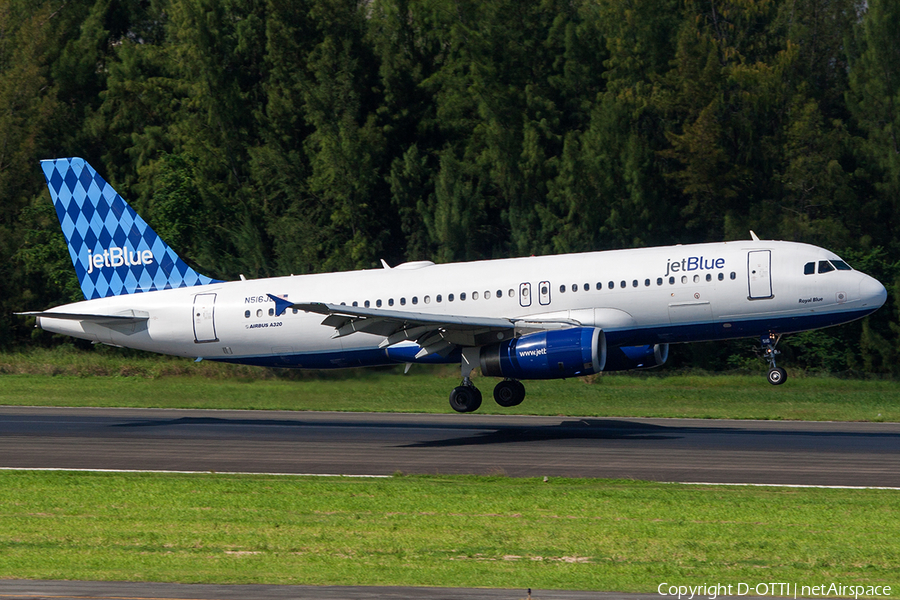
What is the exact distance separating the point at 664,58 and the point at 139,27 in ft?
110

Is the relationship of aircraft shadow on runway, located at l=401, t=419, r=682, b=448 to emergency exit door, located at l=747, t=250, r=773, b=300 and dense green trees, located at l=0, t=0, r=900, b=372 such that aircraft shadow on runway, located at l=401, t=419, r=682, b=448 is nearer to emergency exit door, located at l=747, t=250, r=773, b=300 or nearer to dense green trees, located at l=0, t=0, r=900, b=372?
emergency exit door, located at l=747, t=250, r=773, b=300

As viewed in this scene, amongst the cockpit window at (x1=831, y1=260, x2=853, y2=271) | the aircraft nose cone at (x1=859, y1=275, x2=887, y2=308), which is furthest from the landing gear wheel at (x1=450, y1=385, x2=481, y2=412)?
the aircraft nose cone at (x1=859, y1=275, x2=887, y2=308)

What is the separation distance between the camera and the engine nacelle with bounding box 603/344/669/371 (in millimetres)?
30031

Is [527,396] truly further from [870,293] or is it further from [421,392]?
[870,293]

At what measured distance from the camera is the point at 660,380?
42125 millimetres

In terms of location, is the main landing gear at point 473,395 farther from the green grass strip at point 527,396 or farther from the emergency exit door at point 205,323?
the emergency exit door at point 205,323

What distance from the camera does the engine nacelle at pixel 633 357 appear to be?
30.0m

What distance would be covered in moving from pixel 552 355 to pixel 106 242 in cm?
1558

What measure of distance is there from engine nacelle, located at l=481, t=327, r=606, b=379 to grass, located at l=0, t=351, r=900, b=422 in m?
6.15

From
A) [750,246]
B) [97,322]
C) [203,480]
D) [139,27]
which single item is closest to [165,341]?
[97,322]

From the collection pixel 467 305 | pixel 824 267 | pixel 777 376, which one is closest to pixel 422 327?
pixel 467 305

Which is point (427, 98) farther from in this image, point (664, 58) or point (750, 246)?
point (750, 246)

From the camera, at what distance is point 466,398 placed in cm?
2950

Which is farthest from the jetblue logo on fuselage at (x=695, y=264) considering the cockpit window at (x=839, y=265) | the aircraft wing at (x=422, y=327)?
the aircraft wing at (x=422, y=327)
